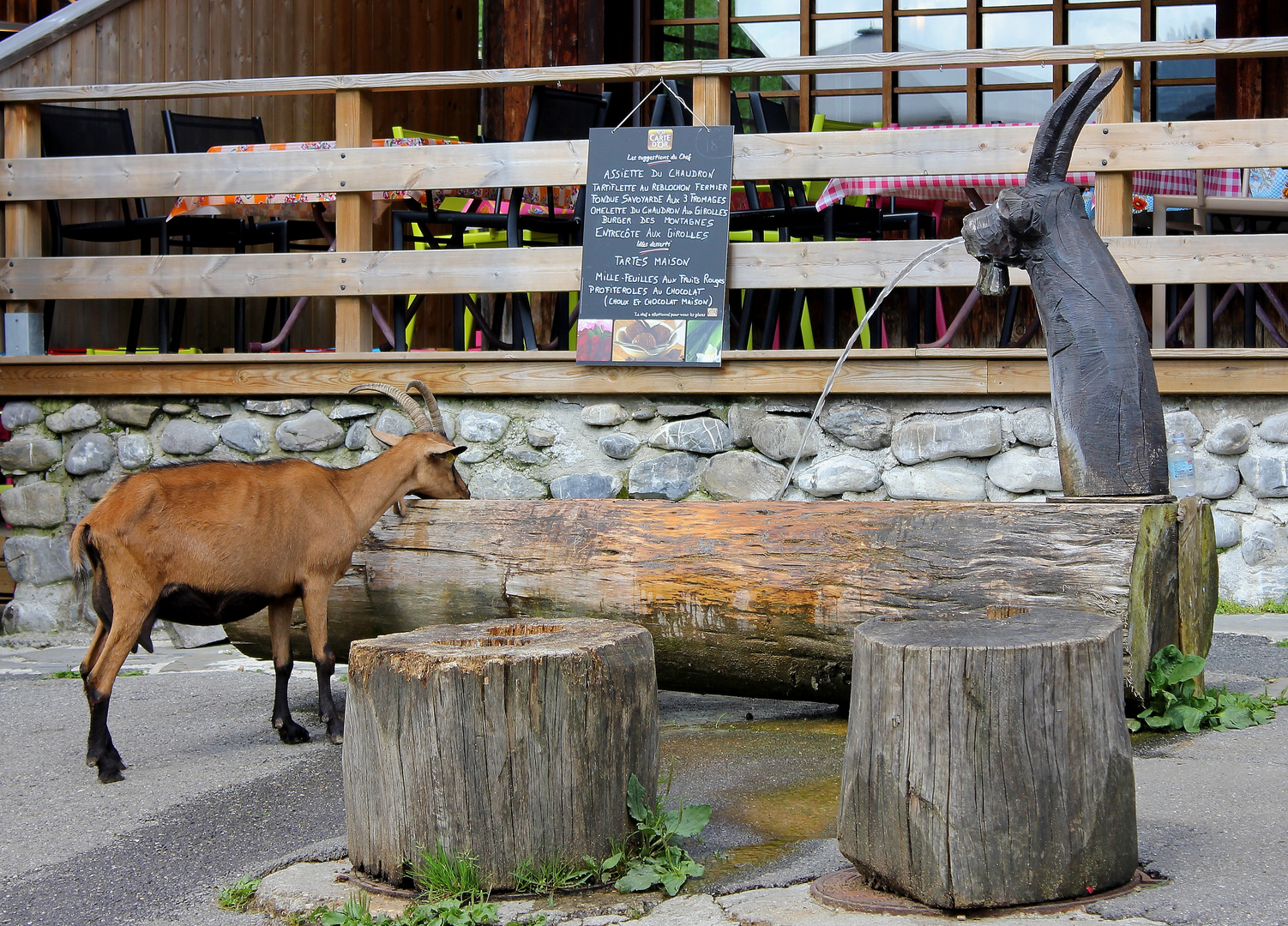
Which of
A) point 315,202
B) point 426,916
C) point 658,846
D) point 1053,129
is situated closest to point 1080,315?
point 1053,129

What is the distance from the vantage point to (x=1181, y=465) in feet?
20.0

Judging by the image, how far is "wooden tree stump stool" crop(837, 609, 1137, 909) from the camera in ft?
8.71

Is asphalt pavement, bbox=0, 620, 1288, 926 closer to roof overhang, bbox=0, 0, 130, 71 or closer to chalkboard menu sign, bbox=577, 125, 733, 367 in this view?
chalkboard menu sign, bbox=577, 125, 733, 367

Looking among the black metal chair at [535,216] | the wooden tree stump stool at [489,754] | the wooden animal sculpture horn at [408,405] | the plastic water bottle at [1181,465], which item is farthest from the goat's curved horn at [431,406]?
the plastic water bottle at [1181,465]

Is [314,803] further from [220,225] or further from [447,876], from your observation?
[220,225]

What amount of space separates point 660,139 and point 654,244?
55 cm

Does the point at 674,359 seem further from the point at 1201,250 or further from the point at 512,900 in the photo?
the point at 512,900

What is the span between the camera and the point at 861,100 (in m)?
9.31

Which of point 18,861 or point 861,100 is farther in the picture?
point 861,100

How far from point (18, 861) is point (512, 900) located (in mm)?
1453

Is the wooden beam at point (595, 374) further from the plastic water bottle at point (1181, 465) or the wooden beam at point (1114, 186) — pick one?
the wooden beam at point (1114, 186)

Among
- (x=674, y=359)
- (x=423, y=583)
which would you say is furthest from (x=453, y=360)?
(x=423, y=583)

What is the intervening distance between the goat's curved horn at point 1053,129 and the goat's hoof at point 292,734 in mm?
3230

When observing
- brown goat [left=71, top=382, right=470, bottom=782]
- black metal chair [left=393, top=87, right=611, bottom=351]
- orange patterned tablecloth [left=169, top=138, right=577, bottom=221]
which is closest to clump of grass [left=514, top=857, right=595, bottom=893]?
brown goat [left=71, top=382, right=470, bottom=782]
